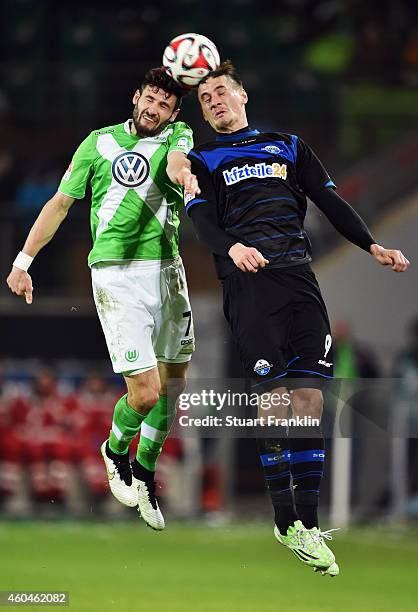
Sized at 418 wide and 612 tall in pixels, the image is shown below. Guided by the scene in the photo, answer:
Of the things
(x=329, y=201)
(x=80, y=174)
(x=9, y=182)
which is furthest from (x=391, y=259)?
(x=9, y=182)

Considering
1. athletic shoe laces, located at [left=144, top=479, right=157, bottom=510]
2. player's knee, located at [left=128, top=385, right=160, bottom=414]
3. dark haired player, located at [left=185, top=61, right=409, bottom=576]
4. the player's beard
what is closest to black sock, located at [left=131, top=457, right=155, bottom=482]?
athletic shoe laces, located at [left=144, top=479, right=157, bottom=510]

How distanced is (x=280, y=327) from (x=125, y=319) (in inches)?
34.9

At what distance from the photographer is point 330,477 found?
14.5 metres

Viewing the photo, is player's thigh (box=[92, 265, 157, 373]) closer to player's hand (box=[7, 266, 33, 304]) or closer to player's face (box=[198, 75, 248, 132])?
player's hand (box=[7, 266, 33, 304])

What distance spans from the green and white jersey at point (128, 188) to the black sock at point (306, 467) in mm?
1290

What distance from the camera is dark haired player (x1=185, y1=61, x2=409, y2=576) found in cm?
726

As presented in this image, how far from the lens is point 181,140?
7.60 meters

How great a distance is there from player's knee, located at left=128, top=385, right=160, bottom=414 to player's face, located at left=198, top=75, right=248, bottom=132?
145 centimetres

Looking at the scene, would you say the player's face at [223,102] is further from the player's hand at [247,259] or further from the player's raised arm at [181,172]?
the player's hand at [247,259]

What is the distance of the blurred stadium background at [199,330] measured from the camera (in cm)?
1342

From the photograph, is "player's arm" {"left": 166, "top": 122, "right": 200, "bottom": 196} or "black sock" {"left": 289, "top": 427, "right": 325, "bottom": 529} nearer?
"player's arm" {"left": 166, "top": 122, "right": 200, "bottom": 196}

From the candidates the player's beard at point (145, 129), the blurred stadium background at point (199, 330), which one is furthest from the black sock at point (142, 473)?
the blurred stadium background at point (199, 330)

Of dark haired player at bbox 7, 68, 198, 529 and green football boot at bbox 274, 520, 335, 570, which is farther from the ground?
dark haired player at bbox 7, 68, 198, 529

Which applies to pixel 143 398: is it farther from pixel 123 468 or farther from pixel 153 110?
pixel 153 110
